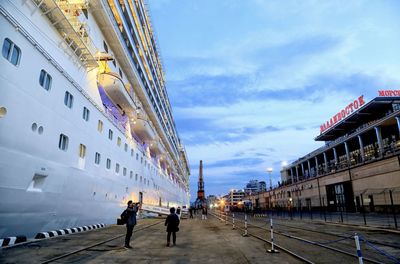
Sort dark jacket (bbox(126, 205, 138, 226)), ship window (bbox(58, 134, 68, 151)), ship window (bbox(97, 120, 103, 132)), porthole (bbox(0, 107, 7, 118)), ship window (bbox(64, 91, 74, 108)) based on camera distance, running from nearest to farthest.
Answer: porthole (bbox(0, 107, 7, 118)) < dark jacket (bbox(126, 205, 138, 226)) < ship window (bbox(58, 134, 68, 151)) < ship window (bbox(64, 91, 74, 108)) < ship window (bbox(97, 120, 103, 132))

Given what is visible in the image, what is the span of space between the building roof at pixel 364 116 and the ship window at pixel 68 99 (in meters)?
43.7

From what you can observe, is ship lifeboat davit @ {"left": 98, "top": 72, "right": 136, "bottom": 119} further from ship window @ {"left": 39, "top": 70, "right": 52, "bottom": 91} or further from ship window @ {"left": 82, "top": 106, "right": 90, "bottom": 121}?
ship window @ {"left": 39, "top": 70, "right": 52, "bottom": 91}

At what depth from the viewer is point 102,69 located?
63.7ft

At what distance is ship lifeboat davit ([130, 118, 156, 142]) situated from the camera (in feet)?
94.9

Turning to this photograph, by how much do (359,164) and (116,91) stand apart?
32689mm

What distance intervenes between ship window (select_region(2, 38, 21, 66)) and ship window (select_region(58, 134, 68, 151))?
4.02m

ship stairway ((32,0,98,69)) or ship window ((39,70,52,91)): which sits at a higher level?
ship stairway ((32,0,98,69))

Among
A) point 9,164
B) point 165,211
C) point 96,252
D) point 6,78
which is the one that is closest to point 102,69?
point 6,78

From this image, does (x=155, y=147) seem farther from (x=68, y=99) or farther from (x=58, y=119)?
(x=58, y=119)

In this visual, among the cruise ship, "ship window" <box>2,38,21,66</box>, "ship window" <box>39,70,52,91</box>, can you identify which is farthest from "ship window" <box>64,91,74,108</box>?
"ship window" <box>2,38,21,66</box>

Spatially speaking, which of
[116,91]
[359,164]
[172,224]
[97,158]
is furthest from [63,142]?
Result: [359,164]

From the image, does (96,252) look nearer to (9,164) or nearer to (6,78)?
(9,164)

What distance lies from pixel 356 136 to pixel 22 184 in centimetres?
4831

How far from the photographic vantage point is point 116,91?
20.8 metres
